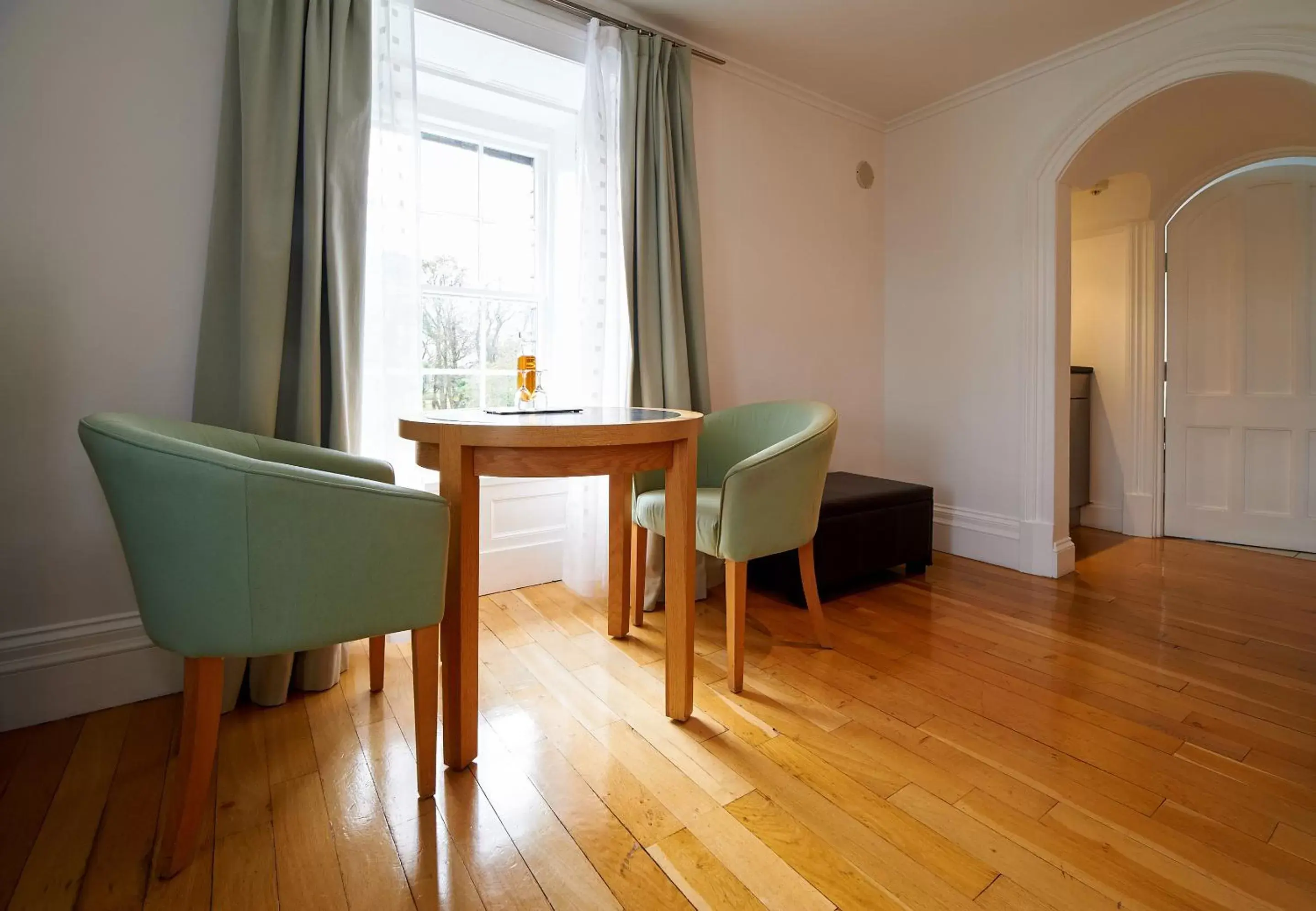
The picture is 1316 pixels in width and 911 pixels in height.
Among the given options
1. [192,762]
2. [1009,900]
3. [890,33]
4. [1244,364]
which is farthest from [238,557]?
[1244,364]

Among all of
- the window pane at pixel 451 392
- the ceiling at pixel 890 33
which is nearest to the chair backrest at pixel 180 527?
the window pane at pixel 451 392

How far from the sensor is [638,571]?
2393 mm

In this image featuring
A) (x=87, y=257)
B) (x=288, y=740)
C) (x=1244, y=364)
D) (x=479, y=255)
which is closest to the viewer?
(x=288, y=740)

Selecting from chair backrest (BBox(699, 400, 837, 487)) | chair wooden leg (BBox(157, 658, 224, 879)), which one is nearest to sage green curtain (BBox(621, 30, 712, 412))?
chair backrest (BBox(699, 400, 837, 487))

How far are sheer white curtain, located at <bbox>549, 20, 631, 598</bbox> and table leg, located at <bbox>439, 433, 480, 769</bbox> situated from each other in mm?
1026

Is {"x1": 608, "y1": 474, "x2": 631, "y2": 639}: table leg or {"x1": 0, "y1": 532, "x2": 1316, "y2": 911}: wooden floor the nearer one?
{"x1": 0, "y1": 532, "x2": 1316, "y2": 911}: wooden floor

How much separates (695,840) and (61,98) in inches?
94.4

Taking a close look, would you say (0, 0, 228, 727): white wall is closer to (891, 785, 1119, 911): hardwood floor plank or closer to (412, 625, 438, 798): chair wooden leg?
(412, 625, 438, 798): chair wooden leg

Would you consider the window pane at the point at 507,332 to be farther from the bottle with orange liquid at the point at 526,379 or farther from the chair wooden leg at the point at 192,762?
the chair wooden leg at the point at 192,762

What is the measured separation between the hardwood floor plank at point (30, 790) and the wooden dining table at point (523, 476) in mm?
739

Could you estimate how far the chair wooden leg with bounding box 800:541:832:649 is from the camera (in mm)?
2137

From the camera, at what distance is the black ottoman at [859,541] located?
2.63 m

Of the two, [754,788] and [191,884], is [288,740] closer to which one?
[191,884]

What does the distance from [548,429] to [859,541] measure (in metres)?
1.77
